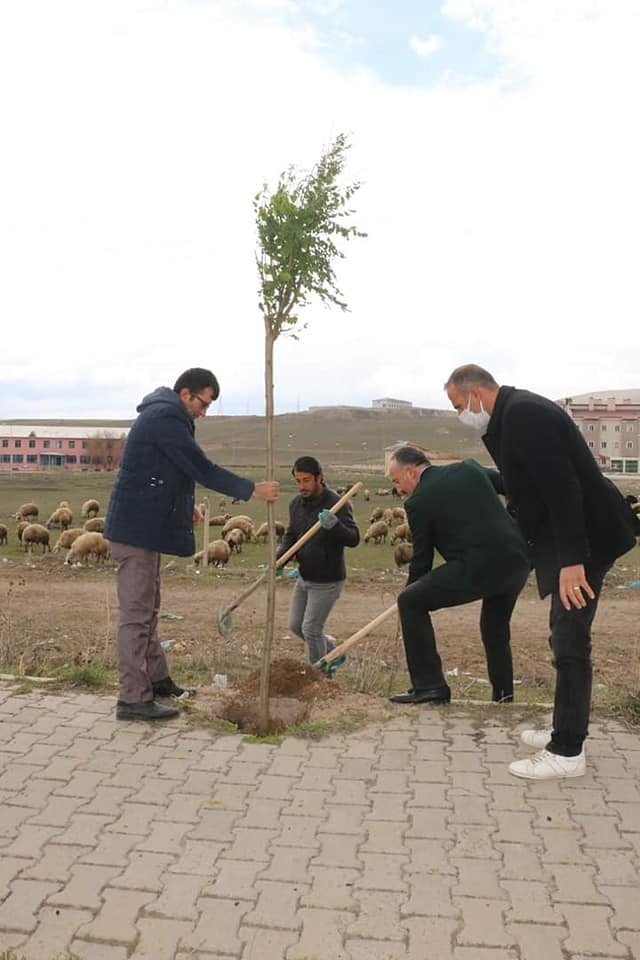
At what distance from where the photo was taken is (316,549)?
6.90 m

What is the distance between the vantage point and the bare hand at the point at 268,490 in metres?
4.86

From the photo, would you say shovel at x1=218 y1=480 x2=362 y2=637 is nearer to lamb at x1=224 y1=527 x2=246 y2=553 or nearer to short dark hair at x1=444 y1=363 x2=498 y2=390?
short dark hair at x1=444 y1=363 x2=498 y2=390

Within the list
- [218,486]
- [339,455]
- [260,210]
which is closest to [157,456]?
[218,486]

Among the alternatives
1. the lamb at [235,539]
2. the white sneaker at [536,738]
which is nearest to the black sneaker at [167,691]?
the white sneaker at [536,738]

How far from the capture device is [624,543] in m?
4.38

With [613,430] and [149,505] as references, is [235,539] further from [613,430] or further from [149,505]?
[613,430]

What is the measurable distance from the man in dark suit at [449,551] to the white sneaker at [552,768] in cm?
117

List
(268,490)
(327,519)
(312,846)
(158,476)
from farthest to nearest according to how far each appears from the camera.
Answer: (327,519)
(158,476)
(268,490)
(312,846)

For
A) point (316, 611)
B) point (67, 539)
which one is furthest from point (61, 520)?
point (316, 611)

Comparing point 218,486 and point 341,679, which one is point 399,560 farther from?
point 218,486

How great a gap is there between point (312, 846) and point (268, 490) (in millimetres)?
1901

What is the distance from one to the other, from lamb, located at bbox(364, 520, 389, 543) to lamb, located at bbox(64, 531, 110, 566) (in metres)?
7.08

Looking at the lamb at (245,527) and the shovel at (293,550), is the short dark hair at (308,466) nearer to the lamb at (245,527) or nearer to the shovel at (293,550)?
the shovel at (293,550)

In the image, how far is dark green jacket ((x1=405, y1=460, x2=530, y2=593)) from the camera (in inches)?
211
